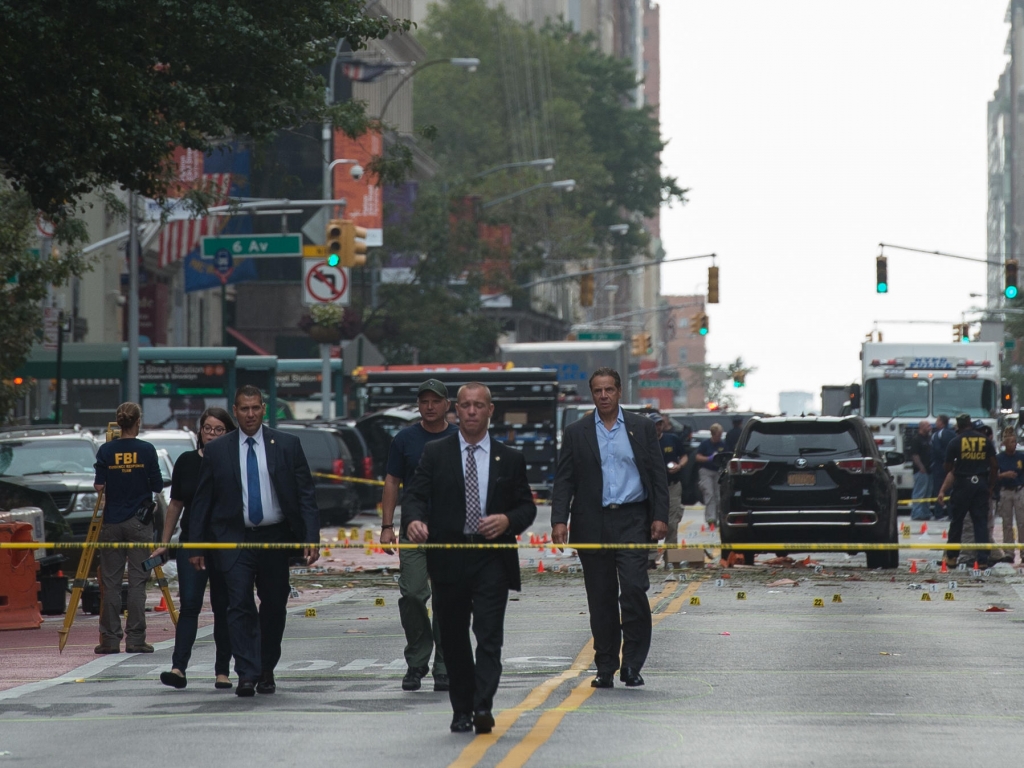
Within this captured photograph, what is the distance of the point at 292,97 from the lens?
75.8 feet

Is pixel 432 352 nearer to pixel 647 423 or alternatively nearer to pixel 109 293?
pixel 109 293

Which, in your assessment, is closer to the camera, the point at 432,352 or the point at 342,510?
the point at 342,510

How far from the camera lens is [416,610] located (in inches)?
444

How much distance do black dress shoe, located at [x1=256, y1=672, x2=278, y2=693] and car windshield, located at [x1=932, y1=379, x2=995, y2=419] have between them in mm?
27861

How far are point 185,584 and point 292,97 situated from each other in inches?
480

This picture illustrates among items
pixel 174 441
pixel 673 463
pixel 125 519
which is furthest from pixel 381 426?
pixel 125 519

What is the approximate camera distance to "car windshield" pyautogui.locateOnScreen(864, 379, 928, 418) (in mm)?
37531

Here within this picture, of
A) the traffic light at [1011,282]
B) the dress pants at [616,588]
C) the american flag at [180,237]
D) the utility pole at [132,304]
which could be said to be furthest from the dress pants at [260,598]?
the traffic light at [1011,282]

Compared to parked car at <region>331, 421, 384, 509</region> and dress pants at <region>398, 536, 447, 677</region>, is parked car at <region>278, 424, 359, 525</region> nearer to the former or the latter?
parked car at <region>331, 421, 384, 509</region>

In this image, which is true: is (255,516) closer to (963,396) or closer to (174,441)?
(174,441)

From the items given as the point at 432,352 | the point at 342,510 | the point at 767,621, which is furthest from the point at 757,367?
the point at 767,621

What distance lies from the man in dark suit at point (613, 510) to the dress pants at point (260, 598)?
1605 millimetres

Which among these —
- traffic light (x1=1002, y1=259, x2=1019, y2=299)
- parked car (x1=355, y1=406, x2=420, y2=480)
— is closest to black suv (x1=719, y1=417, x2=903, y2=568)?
parked car (x1=355, y1=406, x2=420, y2=480)

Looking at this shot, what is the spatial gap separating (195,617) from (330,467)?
2054 cm
